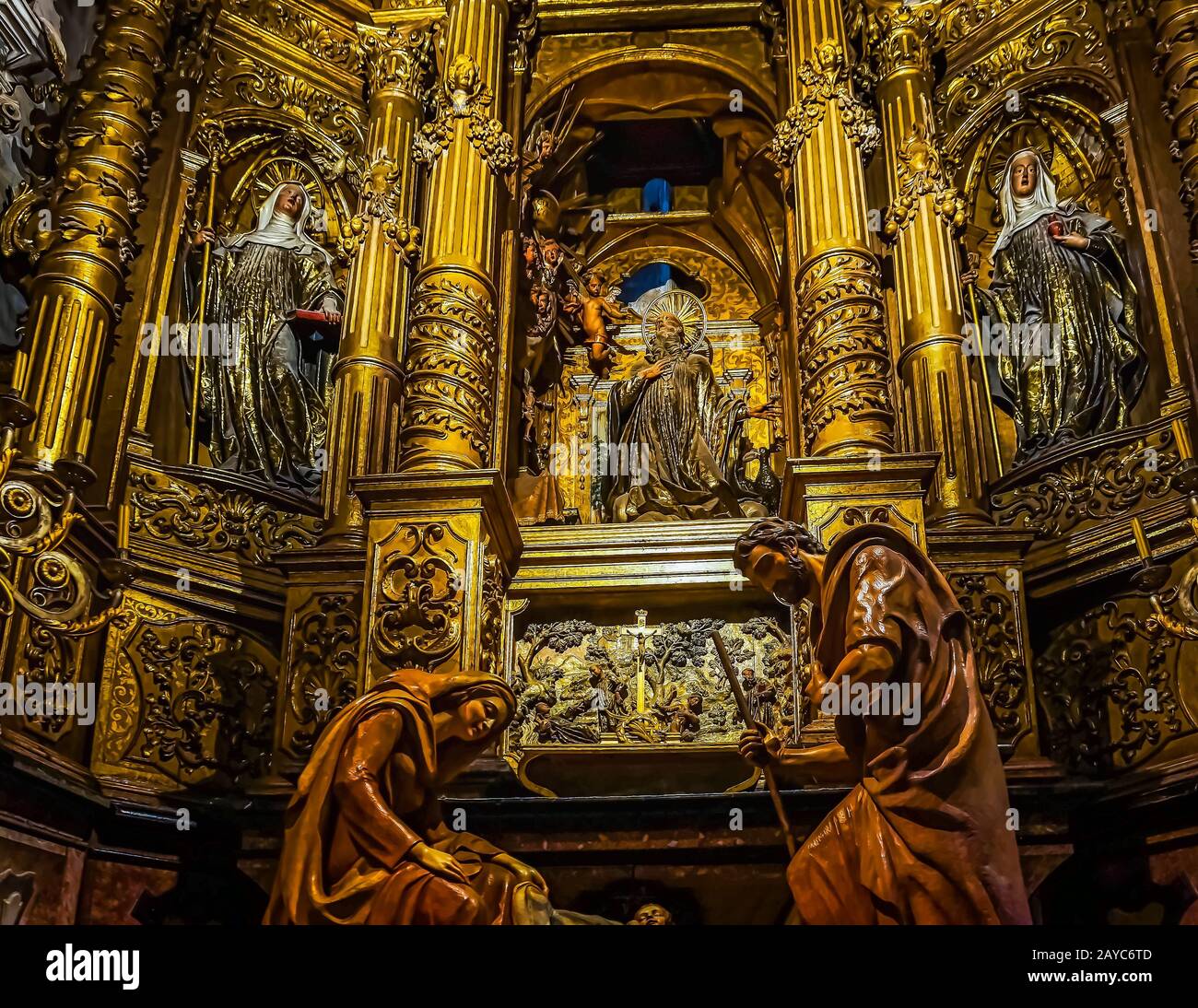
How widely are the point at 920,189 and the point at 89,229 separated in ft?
16.5

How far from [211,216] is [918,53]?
4895 millimetres

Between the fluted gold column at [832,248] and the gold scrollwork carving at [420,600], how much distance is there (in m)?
2.15

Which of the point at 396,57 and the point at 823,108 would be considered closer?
the point at 823,108

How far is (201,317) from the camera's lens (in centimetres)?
791

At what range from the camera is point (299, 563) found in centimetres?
677

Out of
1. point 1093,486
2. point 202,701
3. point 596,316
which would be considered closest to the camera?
point 202,701

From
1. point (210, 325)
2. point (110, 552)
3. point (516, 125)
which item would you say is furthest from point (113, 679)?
point (516, 125)

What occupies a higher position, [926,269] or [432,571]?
[926,269]

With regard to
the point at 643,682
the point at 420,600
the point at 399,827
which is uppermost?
the point at 420,600

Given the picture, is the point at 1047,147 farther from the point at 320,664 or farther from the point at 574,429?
the point at 320,664

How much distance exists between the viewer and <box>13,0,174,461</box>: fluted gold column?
6629mm

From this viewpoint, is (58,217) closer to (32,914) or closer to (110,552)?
(110,552)

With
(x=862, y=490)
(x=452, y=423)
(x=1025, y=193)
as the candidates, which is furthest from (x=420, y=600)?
(x=1025, y=193)

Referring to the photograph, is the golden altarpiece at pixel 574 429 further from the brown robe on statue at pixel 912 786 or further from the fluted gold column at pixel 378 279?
the brown robe on statue at pixel 912 786
